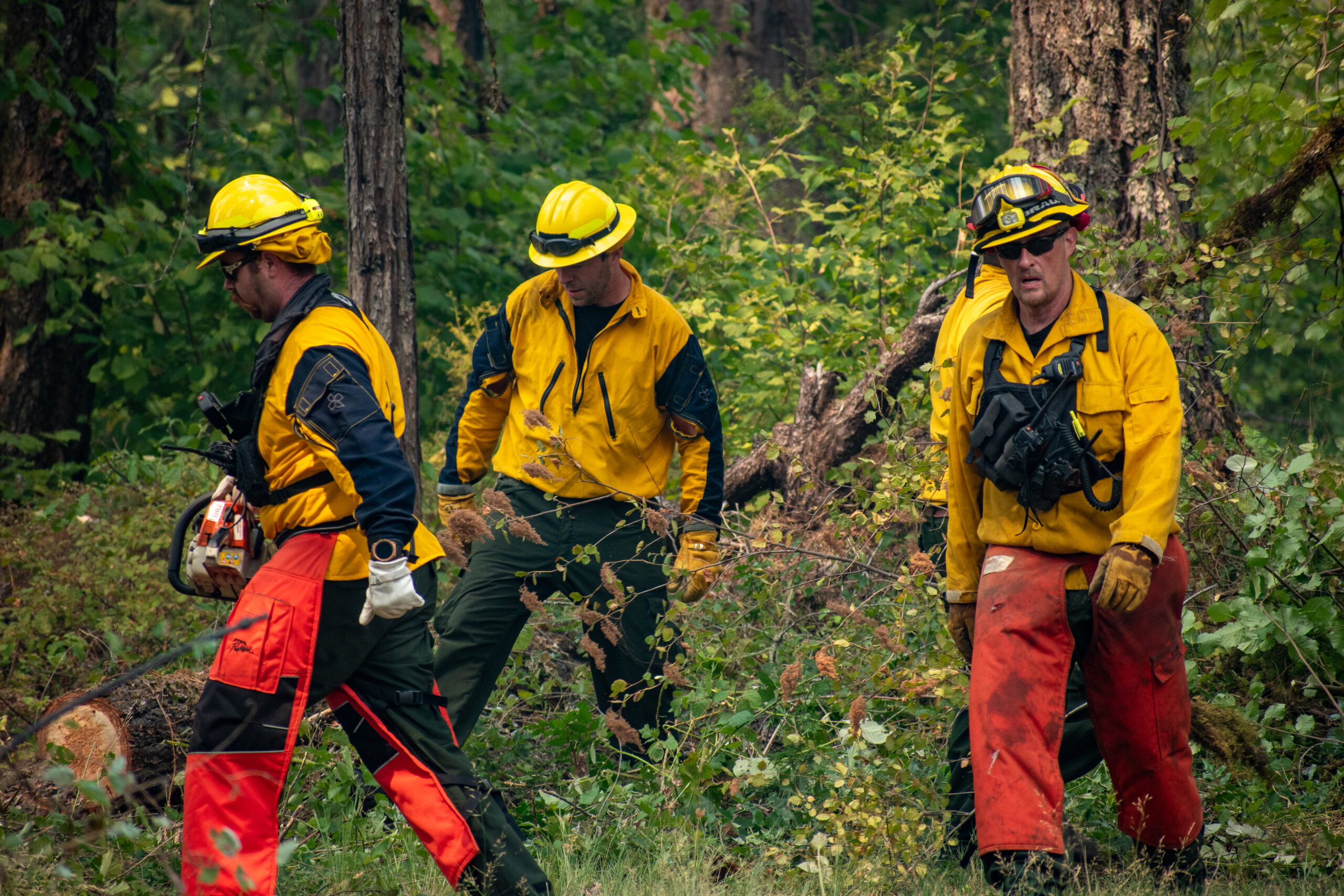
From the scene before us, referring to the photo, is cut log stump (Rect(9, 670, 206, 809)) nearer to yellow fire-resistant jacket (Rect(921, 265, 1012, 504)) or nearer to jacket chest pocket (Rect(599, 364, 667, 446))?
jacket chest pocket (Rect(599, 364, 667, 446))

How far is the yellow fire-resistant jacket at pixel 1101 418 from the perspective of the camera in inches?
125

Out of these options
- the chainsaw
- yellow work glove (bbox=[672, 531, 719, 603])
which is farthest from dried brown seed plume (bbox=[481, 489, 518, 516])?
the chainsaw

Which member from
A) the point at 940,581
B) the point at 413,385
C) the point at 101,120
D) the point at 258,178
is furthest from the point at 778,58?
the point at 258,178

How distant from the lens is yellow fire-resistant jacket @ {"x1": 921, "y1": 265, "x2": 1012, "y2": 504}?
4266mm

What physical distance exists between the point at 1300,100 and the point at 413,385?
429cm

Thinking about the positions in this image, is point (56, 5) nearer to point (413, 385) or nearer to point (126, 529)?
point (126, 529)

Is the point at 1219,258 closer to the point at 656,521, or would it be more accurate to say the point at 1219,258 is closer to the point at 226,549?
the point at 656,521

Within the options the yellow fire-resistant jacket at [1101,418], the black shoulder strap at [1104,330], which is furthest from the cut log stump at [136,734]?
the black shoulder strap at [1104,330]

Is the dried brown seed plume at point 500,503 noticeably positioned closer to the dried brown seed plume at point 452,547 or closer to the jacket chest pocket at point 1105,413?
the dried brown seed plume at point 452,547

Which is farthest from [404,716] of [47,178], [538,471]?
[47,178]

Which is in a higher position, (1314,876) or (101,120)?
(101,120)

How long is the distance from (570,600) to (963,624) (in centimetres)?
171

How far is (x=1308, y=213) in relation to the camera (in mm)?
4902

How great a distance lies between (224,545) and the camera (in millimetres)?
3447
